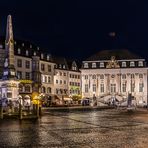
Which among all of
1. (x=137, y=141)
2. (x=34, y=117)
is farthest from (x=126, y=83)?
(x=137, y=141)

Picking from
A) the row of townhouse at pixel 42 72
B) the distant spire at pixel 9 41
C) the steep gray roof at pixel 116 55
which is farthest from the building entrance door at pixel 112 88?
the distant spire at pixel 9 41

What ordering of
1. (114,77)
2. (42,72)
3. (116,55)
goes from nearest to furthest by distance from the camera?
1. (42,72)
2. (114,77)
3. (116,55)

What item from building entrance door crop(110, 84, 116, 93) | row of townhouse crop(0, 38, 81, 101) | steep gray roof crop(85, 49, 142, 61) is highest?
steep gray roof crop(85, 49, 142, 61)

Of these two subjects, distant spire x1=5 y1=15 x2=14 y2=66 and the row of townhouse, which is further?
the row of townhouse

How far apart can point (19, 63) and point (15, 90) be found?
143ft

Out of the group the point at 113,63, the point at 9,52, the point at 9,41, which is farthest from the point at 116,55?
the point at 9,41

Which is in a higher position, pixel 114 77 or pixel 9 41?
pixel 9 41

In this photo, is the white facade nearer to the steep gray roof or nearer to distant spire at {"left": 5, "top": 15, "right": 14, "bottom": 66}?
the steep gray roof

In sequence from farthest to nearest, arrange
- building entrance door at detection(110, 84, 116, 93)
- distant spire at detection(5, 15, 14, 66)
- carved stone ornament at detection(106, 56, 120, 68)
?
building entrance door at detection(110, 84, 116, 93) → carved stone ornament at detection(106, 56, 120, 68) → distant spire at detection(5, 15, 14, 66)

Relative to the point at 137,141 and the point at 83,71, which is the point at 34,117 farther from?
the point at 83,71

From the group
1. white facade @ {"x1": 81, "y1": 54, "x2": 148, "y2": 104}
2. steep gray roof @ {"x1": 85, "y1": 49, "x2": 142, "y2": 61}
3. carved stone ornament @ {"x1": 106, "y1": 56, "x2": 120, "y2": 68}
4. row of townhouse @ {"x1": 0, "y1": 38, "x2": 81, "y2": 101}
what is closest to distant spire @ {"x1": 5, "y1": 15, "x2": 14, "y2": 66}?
row of townhouse @ {"x1": 0, "y1": 38, "x2": 81, "y2": 101}

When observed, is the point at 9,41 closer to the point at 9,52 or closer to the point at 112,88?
the point at 9,52

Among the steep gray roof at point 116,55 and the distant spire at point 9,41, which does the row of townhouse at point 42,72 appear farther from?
the distant spire at point 9,41

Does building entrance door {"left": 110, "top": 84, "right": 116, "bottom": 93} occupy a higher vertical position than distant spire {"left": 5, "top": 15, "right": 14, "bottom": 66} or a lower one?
lower
